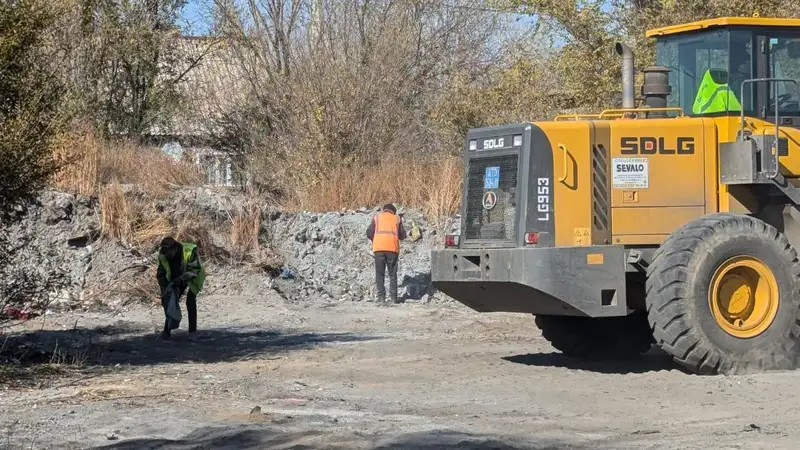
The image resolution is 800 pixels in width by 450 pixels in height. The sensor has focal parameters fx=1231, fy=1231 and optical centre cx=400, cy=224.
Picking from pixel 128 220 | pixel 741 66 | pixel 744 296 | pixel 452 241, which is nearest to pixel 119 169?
pixel 128 220

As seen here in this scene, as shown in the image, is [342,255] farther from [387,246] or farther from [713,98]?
[713,98]

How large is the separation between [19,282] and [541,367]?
20.0ft

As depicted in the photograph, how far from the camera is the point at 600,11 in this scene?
25156 millimetres

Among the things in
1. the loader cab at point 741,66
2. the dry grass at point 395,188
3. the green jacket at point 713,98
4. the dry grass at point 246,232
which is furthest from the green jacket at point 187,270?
the dry grass at point 395,188

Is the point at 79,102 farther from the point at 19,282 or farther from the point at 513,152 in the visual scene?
the point at 513,152

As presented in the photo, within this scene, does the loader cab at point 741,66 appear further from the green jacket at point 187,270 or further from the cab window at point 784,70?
the green jacket at point 187,270

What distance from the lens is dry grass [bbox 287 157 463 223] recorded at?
1003 inches

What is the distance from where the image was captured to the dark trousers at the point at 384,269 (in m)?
22.1

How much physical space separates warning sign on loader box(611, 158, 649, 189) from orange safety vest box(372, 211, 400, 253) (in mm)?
9805

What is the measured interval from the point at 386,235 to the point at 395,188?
178 inches

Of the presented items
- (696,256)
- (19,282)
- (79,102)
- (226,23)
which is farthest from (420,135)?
(696,256)

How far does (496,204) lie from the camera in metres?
12.9

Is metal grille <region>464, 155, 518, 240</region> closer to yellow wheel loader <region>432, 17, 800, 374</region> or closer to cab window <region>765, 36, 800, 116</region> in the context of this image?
yellow wheel loader <region>432, 17, 800, 374</region>

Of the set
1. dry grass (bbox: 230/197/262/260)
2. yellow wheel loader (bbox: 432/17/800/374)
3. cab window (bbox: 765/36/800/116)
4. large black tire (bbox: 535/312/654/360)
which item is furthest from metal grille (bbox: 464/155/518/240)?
dry grass (bbox: 230/197/262/260)
